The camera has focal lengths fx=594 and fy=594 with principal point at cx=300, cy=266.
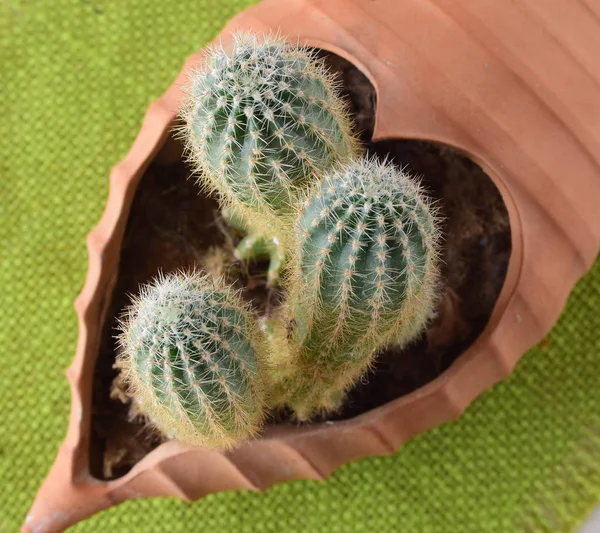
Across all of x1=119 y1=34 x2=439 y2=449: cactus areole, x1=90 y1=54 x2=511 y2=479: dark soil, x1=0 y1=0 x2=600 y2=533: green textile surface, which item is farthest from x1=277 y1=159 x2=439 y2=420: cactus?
x1=0 y1=0 x2=600 y2=533: green textile surface

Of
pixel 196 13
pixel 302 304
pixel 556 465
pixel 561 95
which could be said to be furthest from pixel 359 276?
pixel 196 13

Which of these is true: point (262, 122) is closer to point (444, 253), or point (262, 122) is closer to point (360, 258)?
point (360, 258)

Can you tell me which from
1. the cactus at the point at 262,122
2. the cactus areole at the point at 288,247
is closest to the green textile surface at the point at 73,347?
the cactus areole at the point at 288,247

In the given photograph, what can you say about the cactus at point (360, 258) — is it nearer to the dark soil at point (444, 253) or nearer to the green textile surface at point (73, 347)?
the dark soil at point (444, 253)

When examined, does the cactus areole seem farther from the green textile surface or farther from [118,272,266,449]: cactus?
the green textile surface

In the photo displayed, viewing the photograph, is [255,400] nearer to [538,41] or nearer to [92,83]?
[538,41]

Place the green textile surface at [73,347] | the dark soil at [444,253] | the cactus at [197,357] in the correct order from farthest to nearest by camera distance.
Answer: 1. the green textile surface at [73,347]
2. the dark soil at [444,253]
3. the cactus at [197,357]
